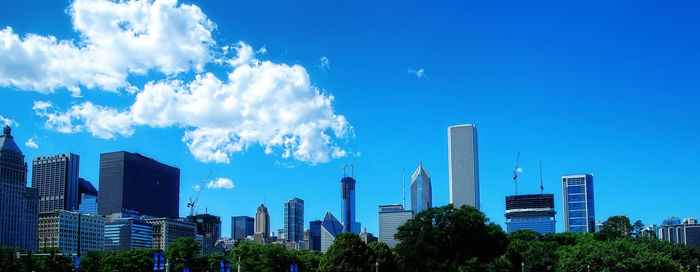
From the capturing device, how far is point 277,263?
5738 inches

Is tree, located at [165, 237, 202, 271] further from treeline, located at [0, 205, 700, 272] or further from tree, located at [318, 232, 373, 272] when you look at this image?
tree, located at [318, 232, 373, 272]

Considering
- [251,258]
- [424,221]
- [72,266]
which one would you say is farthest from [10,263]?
[424,221]

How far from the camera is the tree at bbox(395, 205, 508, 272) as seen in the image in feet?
313

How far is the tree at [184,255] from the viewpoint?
500 feet

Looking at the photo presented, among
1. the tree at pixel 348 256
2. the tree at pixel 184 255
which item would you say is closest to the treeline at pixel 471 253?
the tree at pixel 348 256

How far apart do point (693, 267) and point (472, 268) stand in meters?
46.0

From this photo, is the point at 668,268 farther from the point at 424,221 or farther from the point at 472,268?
the point at 424,221

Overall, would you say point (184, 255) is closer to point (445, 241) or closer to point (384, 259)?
point (384, 259)

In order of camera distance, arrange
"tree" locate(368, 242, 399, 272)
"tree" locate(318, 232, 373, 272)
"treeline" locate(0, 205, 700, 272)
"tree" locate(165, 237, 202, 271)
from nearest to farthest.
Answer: "treeline" locate(0, 205, 700, 272) < "tree" locate(318, 232, 373, 272) < "tree" locate(368, 242, 399, 272) < "tree" locate(165, 237, 202, 271)

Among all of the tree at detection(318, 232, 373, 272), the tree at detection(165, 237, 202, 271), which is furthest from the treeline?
the tree at detection(165, 237, 202, 271)

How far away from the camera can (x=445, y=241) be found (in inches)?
3853

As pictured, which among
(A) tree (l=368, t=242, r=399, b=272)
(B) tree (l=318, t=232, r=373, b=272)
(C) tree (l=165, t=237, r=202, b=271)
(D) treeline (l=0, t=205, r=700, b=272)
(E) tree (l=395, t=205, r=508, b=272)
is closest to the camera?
(D) treeline (l=0, t=205, r=700, b=272)

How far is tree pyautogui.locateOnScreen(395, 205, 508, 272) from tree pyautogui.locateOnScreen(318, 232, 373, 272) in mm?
8810

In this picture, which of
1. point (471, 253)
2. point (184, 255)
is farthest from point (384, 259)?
point (184, 255)
